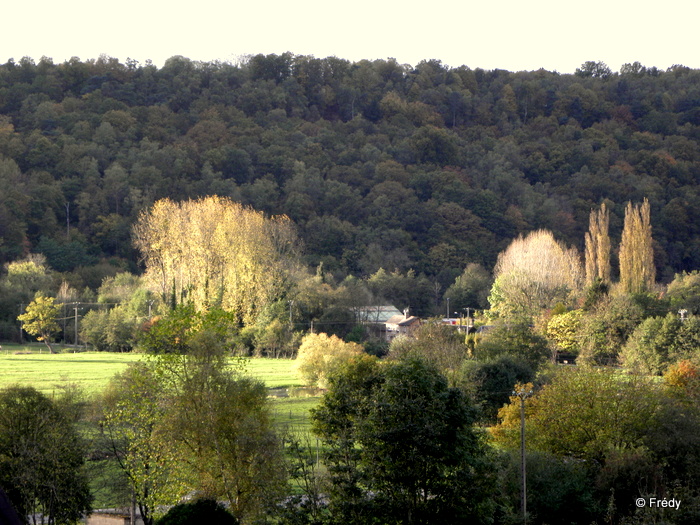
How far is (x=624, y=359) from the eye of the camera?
47656 mm

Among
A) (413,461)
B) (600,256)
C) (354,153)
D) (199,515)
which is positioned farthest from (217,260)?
(354,153)

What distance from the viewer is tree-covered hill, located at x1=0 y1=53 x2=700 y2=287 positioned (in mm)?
86438

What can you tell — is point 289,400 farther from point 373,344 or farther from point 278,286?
point 278,286

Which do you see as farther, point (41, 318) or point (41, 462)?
point (41, 318)

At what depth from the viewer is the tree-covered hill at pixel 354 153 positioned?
8644cm

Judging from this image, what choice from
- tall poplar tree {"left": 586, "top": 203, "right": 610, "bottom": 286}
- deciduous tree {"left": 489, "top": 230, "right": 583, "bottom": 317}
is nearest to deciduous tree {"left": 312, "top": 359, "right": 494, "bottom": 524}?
deciduous tree {"left": 489, "top": 230, "right": 583, "bottom": 317}

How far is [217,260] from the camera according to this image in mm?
61938

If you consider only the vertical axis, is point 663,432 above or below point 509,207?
below

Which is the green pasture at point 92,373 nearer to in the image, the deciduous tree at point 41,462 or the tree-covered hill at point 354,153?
the deciduous tree at point 41,462

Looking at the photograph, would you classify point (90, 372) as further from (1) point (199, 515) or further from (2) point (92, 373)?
(1) point (199, 515)

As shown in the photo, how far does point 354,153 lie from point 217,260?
49703mm

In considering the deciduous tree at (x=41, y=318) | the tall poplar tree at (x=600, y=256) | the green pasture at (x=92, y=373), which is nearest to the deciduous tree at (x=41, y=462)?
the green pasture at (x=92, y=373)

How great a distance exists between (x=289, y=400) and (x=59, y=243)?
1922 inches

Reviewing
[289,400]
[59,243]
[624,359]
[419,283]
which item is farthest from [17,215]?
[624,359]
